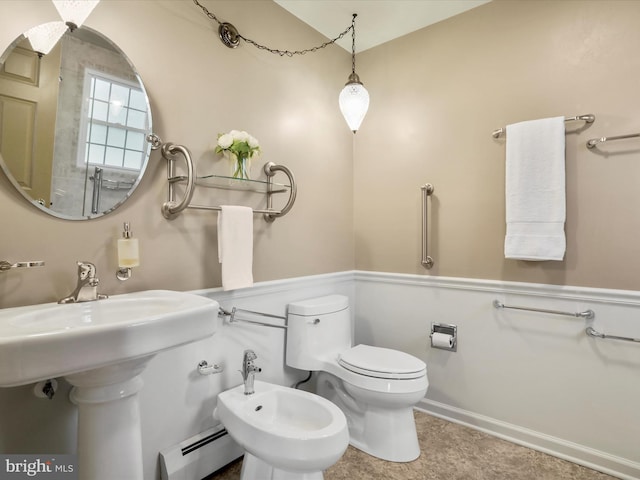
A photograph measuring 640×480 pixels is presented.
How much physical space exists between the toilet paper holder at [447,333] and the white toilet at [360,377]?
0.29 m

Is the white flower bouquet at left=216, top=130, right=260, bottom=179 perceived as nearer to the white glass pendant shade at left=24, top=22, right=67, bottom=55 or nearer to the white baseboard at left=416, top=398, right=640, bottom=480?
the white glass pendant shade at left=24, top=22, right=67, bottom=55

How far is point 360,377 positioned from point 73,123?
1.59 m

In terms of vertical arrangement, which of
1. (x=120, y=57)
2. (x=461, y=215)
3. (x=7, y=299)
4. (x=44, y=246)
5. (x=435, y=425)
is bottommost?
(x=435, y=425)

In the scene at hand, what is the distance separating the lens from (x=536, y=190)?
1.73 m

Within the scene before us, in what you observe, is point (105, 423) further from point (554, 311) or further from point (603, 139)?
point (603, 139)

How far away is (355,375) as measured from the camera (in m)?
1.74

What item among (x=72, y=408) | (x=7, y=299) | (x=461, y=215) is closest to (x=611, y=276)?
(x=461, y=215)

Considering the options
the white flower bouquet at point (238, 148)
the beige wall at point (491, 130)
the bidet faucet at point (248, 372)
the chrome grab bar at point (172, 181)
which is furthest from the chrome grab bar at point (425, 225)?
the chrome grab bar at point (172, 181)

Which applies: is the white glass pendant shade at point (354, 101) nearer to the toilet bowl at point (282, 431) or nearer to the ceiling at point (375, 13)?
the ceiling at point (375, 13)

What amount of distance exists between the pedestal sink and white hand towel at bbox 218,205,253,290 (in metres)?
0.35

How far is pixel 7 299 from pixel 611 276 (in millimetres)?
2379

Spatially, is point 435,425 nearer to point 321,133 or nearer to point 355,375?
point 355,375

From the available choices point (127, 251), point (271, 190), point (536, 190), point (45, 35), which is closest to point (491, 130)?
point (536, 190)
